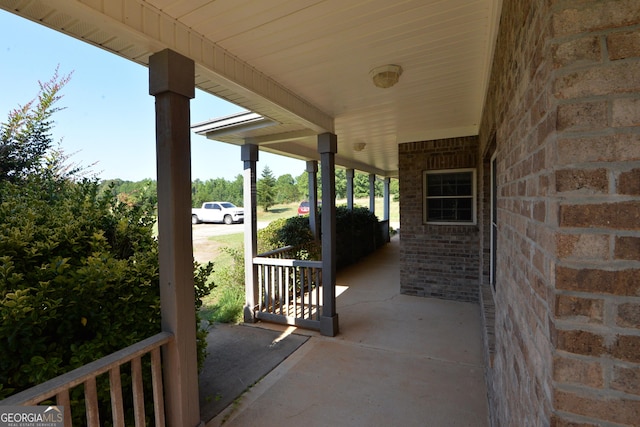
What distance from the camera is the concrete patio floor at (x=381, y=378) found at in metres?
2.50

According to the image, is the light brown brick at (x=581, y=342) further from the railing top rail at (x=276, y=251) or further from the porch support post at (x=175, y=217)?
the railing top rail at (x=276, y=251)

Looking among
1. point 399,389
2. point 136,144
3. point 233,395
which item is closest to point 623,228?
point 399,389

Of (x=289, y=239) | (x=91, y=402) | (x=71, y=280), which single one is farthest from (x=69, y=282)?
(x=289, y=239)

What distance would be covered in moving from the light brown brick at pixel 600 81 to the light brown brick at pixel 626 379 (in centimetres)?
67

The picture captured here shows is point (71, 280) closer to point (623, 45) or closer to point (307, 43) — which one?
point (307, 43)

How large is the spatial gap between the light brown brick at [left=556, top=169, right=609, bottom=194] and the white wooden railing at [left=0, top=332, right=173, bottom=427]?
83.7 inches

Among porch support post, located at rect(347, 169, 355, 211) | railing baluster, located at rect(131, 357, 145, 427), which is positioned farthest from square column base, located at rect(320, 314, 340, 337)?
porch support post, located at rect(347, 169, 355, 211)

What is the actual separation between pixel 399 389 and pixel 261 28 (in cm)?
309

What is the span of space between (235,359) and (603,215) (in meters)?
3.51

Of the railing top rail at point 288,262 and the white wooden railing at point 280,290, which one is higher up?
the railing top rail at point 288,262

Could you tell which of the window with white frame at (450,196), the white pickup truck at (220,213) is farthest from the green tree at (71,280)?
the white pickup truck at (220,213)

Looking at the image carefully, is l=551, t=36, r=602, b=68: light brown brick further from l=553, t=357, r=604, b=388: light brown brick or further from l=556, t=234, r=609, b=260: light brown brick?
l=553, t=357, r=604, b=388: light brown brick

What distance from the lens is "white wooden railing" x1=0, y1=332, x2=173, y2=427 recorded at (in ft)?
4.73

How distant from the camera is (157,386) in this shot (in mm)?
2043
